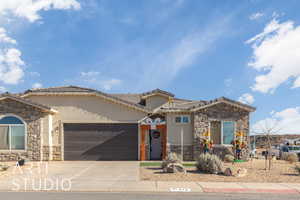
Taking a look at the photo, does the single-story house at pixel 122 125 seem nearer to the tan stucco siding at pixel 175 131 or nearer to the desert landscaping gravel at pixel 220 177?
the tan stucco siding at pixel 175 131

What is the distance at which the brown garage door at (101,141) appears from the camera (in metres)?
19.7

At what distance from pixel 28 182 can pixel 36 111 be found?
8.22m

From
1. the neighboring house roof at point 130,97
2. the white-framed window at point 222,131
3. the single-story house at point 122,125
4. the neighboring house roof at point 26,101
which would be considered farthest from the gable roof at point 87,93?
the neighboring house roof at point 130,97

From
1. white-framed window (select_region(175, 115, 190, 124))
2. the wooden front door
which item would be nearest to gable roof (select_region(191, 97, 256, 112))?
white-framed window (select_region(175, 115, 190, 124))

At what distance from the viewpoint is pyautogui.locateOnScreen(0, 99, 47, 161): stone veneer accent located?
18984 millimetres

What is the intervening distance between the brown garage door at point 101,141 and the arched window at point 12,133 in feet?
9.00

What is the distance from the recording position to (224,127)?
1973 centimetres

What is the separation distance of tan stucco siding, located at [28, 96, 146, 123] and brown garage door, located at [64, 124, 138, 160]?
41cm

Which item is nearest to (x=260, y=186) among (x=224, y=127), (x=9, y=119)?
(x=224, y=127)

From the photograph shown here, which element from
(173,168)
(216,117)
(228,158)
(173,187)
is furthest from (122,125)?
(173,187)

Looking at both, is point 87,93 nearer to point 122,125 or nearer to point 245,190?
point 122,125

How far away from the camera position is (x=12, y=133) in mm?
19172

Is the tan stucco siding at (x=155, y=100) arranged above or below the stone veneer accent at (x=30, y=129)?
above

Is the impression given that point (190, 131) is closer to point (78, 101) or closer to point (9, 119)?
point (78, 101)
